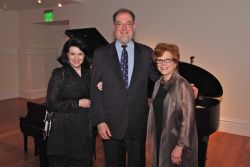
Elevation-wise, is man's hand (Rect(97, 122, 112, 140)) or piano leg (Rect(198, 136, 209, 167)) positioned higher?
man's hand (Rect(97, 122, 112, 140))

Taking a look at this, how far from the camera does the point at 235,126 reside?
180 inches

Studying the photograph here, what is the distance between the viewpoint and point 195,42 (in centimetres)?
476

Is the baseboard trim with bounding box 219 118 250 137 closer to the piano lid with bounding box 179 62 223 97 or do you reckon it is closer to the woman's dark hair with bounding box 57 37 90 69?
the piano lid with bounding box 179 62 223 97

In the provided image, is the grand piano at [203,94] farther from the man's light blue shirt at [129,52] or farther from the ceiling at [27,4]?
the ceiling at [27,4]

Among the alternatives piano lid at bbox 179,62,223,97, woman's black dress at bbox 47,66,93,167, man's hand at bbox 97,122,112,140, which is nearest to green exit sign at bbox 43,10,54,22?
piano lid at bbox 179,62,223,97

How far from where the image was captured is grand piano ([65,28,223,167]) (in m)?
2.58

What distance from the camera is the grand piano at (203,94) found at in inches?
102

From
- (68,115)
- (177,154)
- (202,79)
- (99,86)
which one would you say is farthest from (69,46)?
(202,79)

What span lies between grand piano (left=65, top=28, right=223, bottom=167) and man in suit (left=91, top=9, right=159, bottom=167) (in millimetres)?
332

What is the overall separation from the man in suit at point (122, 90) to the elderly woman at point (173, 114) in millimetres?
157

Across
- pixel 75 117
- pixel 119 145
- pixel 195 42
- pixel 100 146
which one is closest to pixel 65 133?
pixel 75 117

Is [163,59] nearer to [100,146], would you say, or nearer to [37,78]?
[100,146]

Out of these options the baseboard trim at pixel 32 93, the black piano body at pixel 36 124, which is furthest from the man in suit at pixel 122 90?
the baseboard trim at pixel 32 93

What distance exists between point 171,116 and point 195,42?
3.31m
